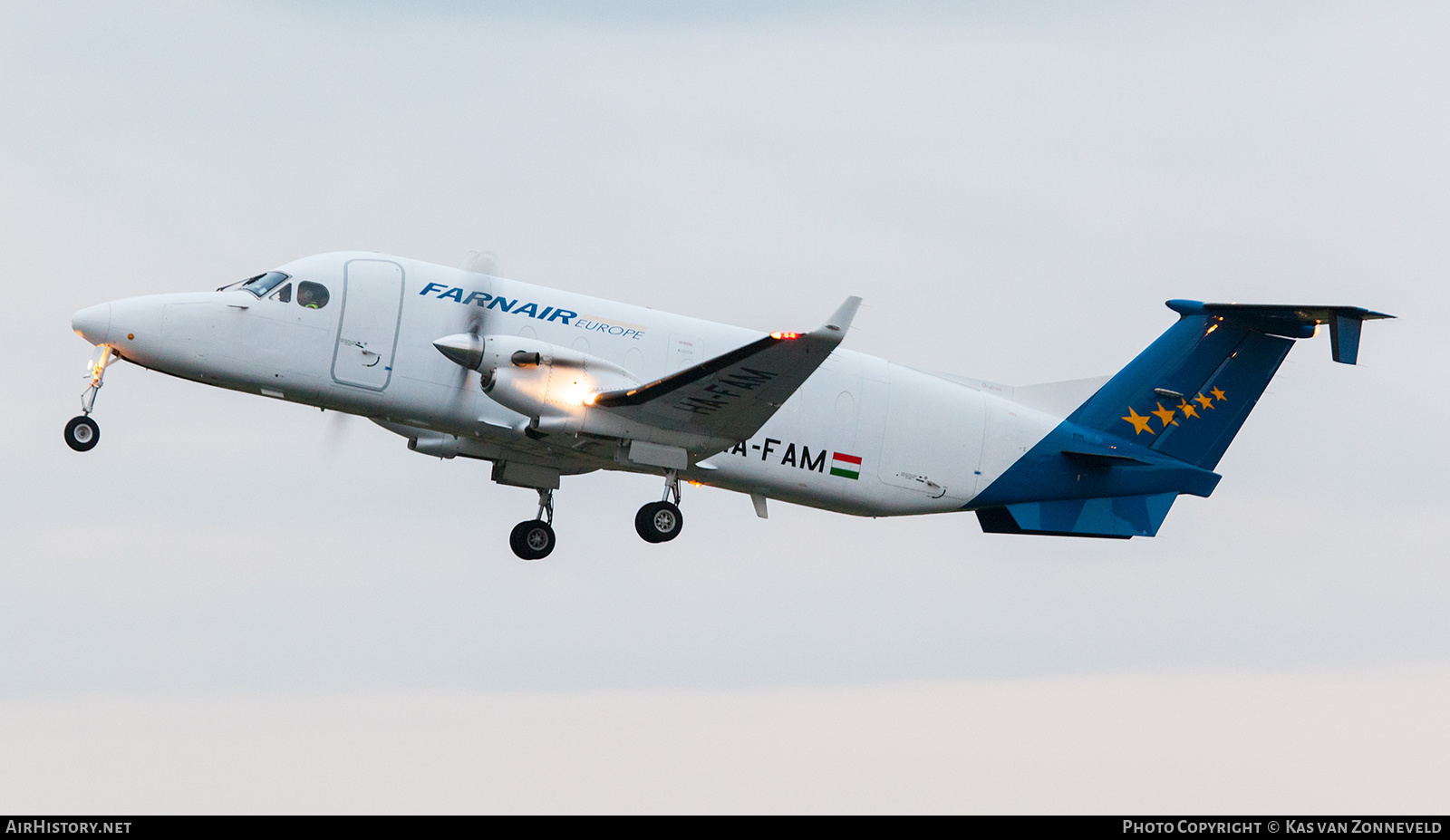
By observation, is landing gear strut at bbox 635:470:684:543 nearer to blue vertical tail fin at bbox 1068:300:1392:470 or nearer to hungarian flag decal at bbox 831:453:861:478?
hungarian flag decal at bbox 831:453:861:478

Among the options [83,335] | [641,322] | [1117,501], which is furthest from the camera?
[1117,501]

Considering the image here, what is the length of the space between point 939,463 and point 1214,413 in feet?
16.6

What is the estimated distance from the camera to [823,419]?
76.7ft

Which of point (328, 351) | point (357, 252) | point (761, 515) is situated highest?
point (357, 252)

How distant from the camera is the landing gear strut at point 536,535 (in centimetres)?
2530

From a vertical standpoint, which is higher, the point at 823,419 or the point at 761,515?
the point at 823,419

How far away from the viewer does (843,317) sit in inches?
765

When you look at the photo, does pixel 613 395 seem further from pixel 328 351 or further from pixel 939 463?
pixel 939 463

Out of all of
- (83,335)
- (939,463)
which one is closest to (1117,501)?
(939,463)

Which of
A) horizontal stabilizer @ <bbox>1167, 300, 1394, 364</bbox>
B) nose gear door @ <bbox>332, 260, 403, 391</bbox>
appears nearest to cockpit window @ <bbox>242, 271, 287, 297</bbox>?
nose gear door @ <bbox>332, 260, 403, 391</bbox>

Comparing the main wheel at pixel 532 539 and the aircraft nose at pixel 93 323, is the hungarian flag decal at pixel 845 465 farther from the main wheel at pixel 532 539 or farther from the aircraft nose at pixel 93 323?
the aircraft nose at pixel 93 323

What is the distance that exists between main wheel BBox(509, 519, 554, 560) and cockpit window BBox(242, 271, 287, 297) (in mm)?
5908

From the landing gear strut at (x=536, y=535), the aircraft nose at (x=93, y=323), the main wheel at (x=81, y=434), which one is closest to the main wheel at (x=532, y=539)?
the landing gear strut at (x=536, y=535)

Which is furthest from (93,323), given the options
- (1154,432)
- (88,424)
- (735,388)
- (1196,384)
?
(1196,384)
